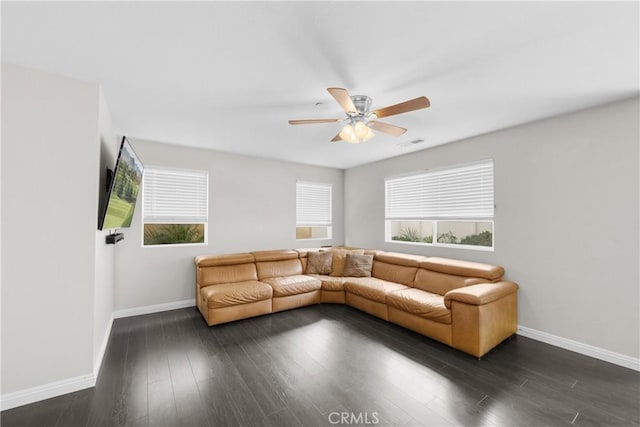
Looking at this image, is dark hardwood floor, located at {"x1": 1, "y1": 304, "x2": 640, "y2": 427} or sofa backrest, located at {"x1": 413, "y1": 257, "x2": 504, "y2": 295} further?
sofa backrest, located at {"x1": 413, "y1": 257, "x2": 504, "y2": 295}

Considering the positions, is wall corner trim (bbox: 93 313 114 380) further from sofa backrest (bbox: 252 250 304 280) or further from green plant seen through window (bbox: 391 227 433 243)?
green plant seen through window (bbox: 391 227 433 243)

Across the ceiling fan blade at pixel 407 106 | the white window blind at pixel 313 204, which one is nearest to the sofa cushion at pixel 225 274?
the white window blind at pixel 313 204

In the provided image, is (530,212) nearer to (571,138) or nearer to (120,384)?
(571,138)

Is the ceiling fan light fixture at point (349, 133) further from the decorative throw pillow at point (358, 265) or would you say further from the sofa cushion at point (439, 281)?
the decorative throw pillow at point (358, 265)

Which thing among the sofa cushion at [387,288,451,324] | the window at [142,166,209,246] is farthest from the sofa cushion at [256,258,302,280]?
the sofa cushion at [387,288,451,324]

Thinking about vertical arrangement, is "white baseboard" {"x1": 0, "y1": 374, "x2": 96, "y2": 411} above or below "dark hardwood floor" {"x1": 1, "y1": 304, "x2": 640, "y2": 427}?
above

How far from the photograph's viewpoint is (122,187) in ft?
8.23

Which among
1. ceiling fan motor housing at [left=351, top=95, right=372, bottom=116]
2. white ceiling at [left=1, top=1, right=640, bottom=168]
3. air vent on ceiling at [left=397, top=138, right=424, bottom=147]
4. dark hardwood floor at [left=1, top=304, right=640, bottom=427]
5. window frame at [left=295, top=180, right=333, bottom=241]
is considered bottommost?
dark hardwood floor at [left=1, top=304, right=640, bottom=427]

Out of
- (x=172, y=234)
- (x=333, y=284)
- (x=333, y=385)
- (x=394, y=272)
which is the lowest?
(x=333, y=385)

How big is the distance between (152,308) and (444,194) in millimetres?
4833

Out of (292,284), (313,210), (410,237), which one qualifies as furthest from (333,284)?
(313,210)

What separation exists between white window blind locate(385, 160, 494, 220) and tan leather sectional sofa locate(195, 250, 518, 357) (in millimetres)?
776

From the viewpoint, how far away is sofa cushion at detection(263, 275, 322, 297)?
3.93m

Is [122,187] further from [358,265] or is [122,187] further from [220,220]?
[358,265]
